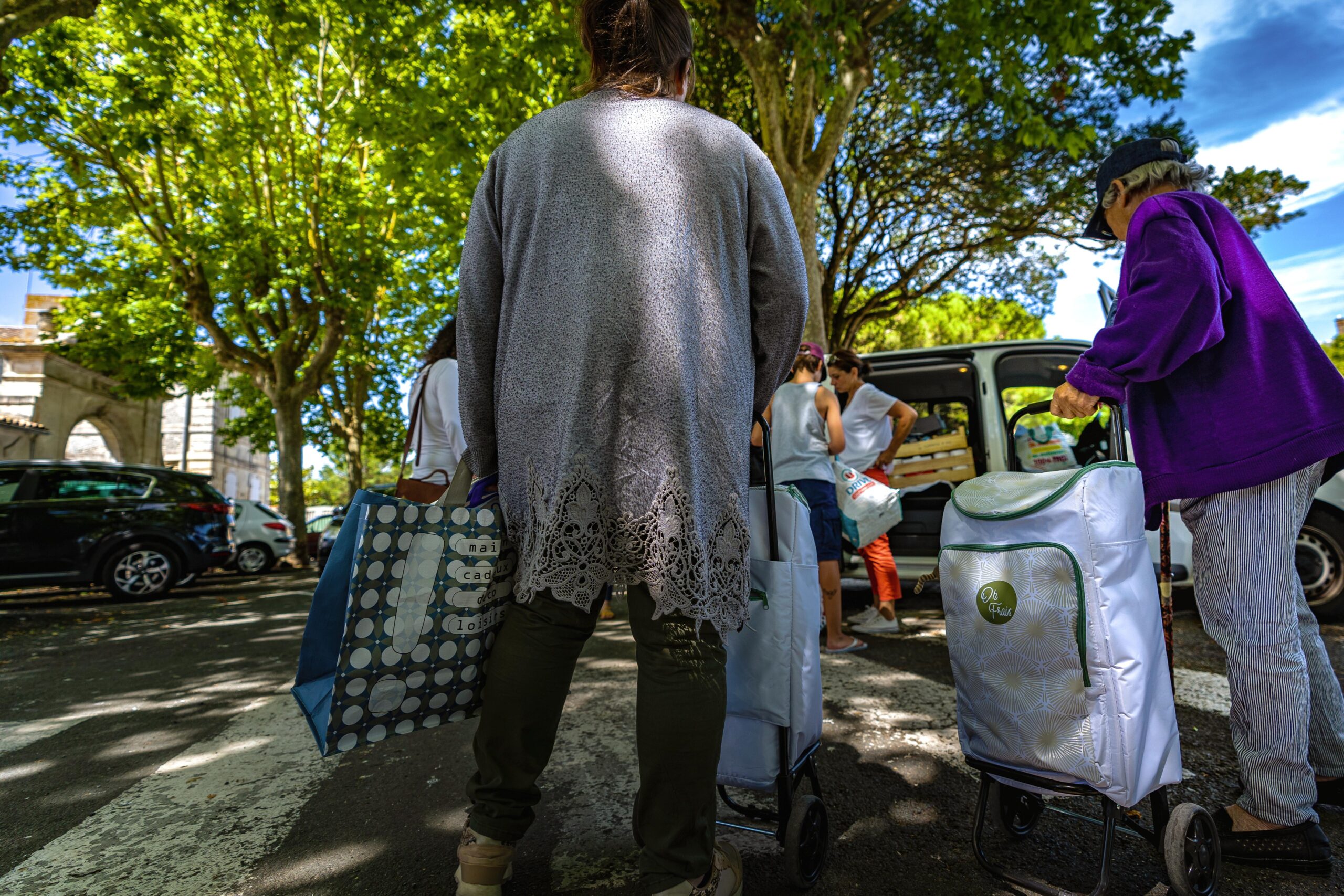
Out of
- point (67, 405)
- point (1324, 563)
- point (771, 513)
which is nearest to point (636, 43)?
point (771, 513)

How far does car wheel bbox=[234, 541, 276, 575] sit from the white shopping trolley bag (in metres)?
15.3

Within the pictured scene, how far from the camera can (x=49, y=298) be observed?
2825cm

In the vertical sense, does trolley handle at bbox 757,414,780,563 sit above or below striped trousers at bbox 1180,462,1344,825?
above

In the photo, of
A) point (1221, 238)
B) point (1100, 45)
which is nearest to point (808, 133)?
point (1100, 45)

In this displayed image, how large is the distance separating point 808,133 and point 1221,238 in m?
7.41

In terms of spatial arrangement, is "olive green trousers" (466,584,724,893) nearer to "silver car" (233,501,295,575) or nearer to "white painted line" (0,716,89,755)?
"white painted line" (0,716,89,755)

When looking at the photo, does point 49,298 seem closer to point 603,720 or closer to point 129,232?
point 129,232

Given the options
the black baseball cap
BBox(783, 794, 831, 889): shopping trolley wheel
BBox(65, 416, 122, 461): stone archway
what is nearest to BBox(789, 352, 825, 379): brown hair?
the black baseball cap

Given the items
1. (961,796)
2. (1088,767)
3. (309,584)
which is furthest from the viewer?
(309,584)

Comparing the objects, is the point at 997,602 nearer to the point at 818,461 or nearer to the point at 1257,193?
the point at 818,461

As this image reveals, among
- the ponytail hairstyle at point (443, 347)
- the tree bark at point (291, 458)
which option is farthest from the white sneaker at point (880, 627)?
the tree bark at point (291, 458)

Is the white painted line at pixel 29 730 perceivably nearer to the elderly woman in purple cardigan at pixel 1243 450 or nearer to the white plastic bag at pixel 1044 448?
the elderly woman in purple cardigan at pixel 1243 450

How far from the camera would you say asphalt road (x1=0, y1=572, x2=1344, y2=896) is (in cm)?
194

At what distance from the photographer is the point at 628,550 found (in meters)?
1.57
